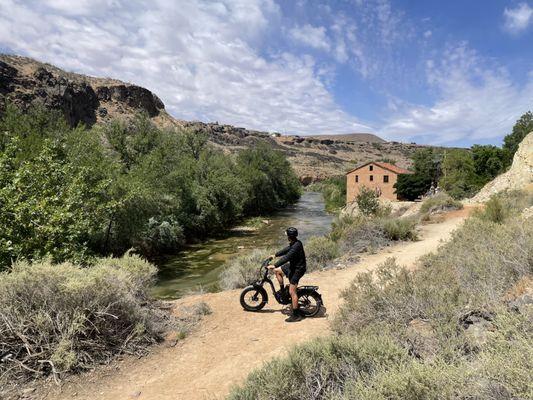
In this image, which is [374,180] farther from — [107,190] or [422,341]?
[422,341]

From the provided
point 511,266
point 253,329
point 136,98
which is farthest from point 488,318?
point 136,98

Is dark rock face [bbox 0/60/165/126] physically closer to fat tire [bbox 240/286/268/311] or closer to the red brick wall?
the red brick wall

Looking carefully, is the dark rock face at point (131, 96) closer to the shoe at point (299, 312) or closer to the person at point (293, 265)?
the person at point (293, 265)

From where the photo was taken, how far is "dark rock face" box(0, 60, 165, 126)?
59.0 meters

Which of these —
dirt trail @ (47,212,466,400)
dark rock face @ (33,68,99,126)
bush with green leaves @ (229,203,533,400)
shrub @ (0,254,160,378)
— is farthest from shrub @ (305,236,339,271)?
dark rock face @ (33,68,99,126)

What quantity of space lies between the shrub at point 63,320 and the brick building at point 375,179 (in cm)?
4672

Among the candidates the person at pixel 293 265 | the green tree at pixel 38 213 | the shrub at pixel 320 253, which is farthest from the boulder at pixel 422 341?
the shrub at pixel 320 253

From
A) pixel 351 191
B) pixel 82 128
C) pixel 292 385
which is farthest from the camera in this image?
pixel 351 191

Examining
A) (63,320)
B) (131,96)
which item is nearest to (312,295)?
(63,320)

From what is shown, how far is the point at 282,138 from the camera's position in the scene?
180 meters

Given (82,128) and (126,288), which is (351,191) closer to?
(82,128)

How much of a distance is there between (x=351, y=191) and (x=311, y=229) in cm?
2078

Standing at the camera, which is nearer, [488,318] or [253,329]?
[488,318]

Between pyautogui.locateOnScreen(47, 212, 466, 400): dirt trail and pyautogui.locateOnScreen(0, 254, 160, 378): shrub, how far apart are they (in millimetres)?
402
